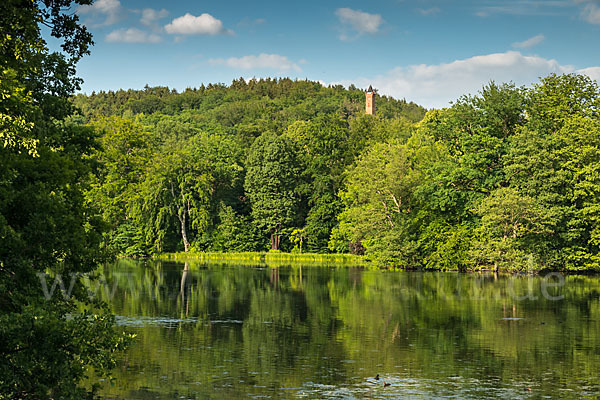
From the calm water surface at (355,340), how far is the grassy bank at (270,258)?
83.4 ft

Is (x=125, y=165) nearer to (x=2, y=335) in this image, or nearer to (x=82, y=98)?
(x=2, y=335)

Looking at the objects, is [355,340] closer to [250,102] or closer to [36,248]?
[36,248]

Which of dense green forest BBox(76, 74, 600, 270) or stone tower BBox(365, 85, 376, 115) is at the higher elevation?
stone tower BBox(365, 85, 376, 115)

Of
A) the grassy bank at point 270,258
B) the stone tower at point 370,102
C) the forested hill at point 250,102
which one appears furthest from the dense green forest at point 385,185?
the stone tower at point 370,102

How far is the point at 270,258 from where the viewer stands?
69625 millimetres

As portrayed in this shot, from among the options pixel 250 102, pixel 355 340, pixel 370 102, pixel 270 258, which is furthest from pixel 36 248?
pixel 370 102

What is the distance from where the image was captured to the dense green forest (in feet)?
167

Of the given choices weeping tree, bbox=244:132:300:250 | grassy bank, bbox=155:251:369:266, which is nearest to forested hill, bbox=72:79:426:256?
weeping tree, bbox=244:132:300:250

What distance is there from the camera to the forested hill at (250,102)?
4636 inches

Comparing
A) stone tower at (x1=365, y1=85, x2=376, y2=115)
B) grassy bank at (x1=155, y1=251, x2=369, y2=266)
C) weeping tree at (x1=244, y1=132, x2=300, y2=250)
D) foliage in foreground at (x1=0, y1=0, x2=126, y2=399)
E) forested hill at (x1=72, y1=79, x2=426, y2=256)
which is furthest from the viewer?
stone tower at (x1=365, y1=85, x2=376, y2=115)

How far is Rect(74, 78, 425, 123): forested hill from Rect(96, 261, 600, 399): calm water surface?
7246 cm

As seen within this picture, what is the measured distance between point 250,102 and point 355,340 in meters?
108

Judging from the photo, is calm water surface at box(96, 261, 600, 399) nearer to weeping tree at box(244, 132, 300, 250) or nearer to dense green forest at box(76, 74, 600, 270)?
dense green forest at box(76, 74, 600, 270)

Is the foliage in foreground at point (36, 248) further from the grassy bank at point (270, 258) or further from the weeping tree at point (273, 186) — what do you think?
the weeping tree at point (273, 186)
